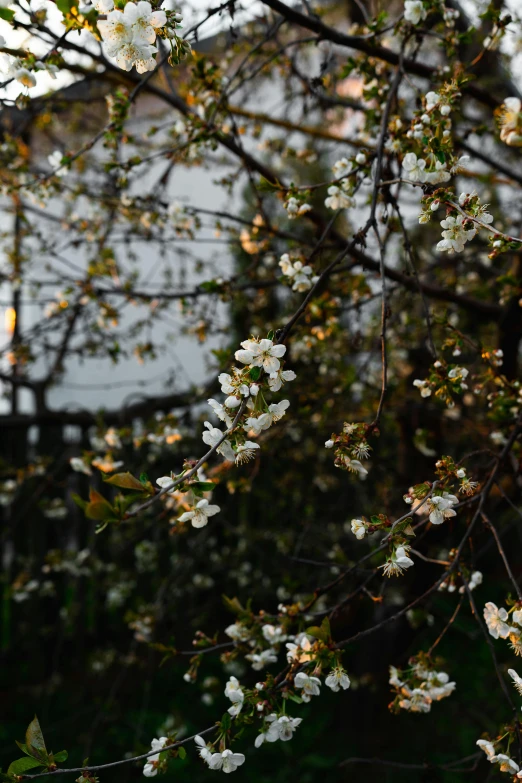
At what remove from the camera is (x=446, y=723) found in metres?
2.97

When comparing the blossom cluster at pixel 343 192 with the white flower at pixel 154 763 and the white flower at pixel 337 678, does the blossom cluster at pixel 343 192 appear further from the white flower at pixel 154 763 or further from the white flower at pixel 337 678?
the white flower at pixel 154 763

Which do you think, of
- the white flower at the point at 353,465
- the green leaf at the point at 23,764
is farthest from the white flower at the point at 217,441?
the green leaf at the point at 23,764

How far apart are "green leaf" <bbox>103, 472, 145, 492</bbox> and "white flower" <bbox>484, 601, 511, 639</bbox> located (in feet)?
2.20

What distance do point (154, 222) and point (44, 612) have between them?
105 inches

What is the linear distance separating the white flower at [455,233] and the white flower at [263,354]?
0.36 meters

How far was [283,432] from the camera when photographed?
8.73ft

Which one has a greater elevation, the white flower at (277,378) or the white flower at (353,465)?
the white flower at (277,378)

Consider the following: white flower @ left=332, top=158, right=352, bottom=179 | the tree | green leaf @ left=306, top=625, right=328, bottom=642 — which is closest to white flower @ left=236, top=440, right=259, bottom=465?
the tree

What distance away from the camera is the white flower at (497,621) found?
3.77ft

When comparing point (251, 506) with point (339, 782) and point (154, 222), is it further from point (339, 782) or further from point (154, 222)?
point (154, 222)

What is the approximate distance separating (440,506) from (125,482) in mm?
552

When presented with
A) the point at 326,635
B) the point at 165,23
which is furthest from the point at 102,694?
the point at 165,23

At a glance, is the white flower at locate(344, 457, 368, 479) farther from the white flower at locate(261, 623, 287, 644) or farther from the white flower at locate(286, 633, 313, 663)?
the white flower at locate(261, 623, 287, 644)

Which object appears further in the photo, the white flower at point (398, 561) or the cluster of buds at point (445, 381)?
the cluster of buds at point (445, 381)
